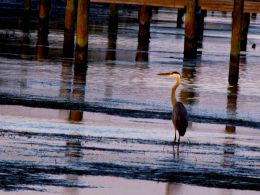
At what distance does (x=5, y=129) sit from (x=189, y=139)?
9.01 feet

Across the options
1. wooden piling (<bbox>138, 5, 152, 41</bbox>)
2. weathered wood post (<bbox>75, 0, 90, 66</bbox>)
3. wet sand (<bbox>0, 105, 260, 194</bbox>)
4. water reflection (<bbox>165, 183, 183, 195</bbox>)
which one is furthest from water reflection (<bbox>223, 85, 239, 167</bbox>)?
wooden piling (<bbox>138, 5, 152, 41</bbox>)

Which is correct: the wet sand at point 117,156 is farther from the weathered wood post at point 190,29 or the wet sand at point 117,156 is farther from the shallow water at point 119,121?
the weathered wood post at point 190,29

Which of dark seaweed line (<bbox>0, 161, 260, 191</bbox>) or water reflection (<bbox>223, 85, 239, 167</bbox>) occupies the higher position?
dark seaweed line (<bbox>0, 161, 260, 191</bbox>)

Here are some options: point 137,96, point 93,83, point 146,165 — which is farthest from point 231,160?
point 93,83

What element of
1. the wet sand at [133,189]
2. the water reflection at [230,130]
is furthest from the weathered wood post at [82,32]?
the wet sand at [133,189]

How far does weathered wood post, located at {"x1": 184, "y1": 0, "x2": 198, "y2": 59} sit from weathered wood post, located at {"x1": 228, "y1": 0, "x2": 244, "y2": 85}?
5.46 m

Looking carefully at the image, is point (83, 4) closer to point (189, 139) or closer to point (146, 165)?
point (189, 139)

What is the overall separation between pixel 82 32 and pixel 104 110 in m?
7.03

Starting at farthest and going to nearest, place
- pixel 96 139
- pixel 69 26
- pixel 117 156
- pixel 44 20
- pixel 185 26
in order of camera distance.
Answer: pixel 44 20, pixel 185 26, pixel 69 26, pixel 96 139, pixel 117 156

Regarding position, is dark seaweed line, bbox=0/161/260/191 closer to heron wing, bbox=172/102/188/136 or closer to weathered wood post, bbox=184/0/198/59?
heron wing, bbox=172/102/188/136

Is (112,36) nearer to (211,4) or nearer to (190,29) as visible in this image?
(211,4)

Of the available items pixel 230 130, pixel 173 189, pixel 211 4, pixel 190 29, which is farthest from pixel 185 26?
pixel 173 189

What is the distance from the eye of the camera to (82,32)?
27.1 meters

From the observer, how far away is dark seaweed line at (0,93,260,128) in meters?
19.9
